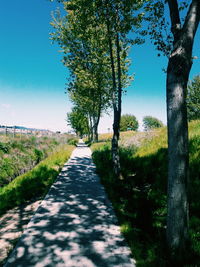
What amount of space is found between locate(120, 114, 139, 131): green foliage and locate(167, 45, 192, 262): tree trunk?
107319 millimetres

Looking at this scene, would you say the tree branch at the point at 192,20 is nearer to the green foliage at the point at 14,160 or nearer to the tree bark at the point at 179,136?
the tree bark at the point at 179,136

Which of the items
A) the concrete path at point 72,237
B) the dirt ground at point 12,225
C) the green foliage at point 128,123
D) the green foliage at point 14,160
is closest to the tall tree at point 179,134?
the concrete path at point 72,237

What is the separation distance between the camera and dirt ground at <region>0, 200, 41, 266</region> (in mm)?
3367

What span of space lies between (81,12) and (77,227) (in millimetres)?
8935

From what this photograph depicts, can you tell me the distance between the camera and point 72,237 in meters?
3.62

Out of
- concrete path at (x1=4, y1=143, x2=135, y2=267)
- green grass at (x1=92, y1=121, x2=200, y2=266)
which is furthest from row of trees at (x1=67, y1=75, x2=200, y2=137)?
concrete path at (x1=4, y1=143, x2=135, y2=267)

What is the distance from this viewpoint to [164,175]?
647cm

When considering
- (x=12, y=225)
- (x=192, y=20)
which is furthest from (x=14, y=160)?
(x=192, y=20)

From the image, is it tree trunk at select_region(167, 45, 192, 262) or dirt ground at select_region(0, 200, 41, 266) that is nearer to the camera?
tree trunk at select_region(167, 45, 192, 262)

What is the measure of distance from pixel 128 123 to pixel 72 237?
118 metres

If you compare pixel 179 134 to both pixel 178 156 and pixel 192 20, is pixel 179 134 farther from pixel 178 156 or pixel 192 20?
pixel 192 20

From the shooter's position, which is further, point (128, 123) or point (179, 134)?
point (128, 123)

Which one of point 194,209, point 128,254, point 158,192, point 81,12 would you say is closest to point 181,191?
point 128,254

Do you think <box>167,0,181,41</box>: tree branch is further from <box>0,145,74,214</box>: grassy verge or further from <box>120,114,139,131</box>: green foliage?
<box>120,114,139,131</box>: green foliage
